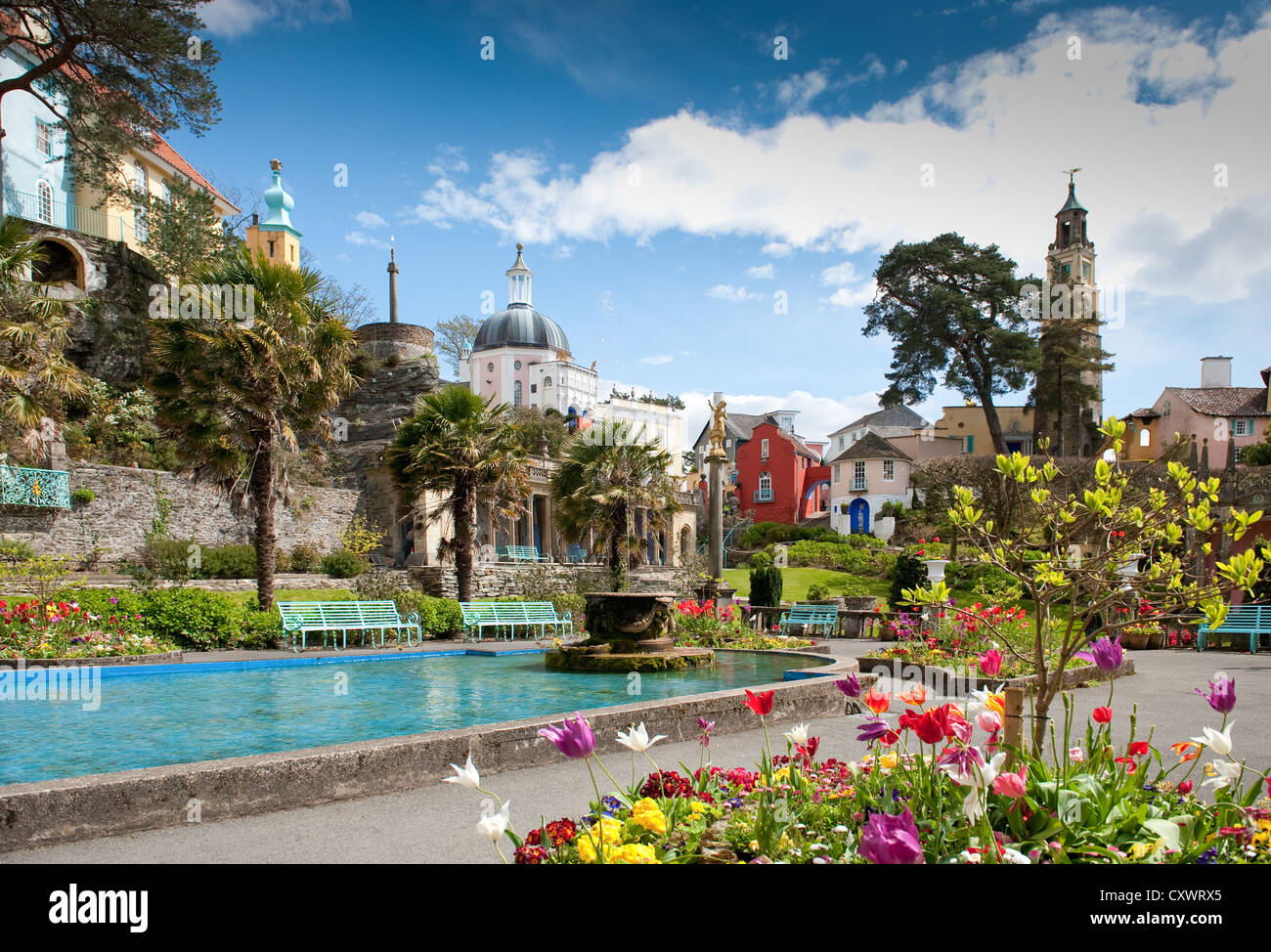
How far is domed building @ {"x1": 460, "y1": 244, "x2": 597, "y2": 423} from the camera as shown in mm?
69250

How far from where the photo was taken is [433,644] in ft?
65.9

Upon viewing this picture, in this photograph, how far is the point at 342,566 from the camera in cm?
2880

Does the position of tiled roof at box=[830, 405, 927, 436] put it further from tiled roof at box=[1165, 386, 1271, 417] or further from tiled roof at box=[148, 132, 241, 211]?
tiled roof at box=[148, 132, 241, 211]

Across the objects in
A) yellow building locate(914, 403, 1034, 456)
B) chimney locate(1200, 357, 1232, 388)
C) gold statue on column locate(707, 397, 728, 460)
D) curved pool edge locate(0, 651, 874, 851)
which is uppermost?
chimney locate(1200, 357, 1232, 388)

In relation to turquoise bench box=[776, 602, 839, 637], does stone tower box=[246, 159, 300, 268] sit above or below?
above

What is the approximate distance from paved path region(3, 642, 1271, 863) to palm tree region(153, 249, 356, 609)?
14.2m

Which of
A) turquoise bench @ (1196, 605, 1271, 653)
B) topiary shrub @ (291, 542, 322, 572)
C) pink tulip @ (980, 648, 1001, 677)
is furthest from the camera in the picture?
topiary shrub @ (291, 542, 322, 572)

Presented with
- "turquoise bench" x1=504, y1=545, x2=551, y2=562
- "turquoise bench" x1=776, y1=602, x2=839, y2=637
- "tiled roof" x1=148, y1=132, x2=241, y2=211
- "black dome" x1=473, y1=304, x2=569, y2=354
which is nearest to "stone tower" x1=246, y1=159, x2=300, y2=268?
"tiled roof" x1=148, y1=132, x2=241, y2=211

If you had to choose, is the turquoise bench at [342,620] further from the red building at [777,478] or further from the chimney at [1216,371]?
the chimney at [1216,371]

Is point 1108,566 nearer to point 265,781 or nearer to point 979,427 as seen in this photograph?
point 265,781

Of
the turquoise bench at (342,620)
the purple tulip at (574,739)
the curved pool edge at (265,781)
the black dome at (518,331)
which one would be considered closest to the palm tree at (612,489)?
the turquoise bench at (342,620)

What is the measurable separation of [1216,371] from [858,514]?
26894 millimetres
